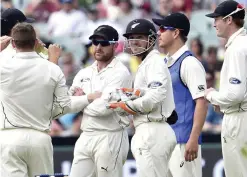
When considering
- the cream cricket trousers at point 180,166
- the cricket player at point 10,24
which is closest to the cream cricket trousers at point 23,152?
the cricket player at point 10,24

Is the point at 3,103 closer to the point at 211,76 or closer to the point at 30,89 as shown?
the point at 30,89

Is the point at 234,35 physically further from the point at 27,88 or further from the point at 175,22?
the point at 27,88

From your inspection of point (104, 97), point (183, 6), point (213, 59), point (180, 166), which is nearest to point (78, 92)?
point (104, 97)

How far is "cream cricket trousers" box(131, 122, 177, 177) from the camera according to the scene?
30.2 feet

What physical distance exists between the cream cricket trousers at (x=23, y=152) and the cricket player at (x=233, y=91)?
1.74m

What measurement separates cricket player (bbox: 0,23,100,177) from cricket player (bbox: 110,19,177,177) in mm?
741

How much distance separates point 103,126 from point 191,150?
0.99 metres

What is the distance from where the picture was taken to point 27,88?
9.02 m

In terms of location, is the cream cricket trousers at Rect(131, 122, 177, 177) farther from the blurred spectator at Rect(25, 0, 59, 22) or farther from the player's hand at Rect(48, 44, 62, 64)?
the blurred spectator at Rect(25, 0, 59, 22)

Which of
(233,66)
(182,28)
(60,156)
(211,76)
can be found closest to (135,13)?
(211,76)

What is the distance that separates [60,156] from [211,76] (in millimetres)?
3154

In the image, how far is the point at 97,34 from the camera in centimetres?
1005

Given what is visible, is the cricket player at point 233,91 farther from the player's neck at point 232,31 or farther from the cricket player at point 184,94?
the cricket player at point 184,94

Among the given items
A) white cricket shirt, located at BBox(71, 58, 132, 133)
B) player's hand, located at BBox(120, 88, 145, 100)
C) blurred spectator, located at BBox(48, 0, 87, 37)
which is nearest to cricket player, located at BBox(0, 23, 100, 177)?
player's hand, located at BBox(120, 88, 145, 100)
